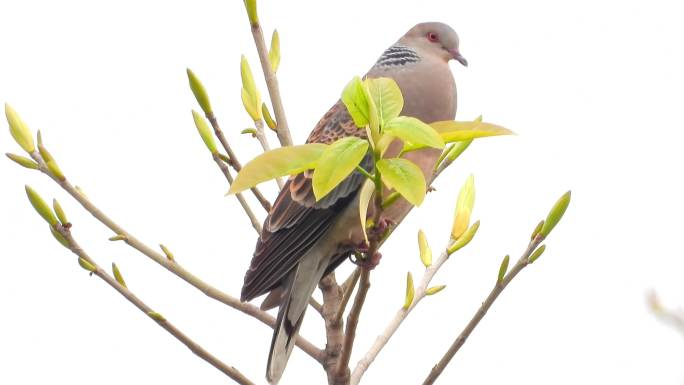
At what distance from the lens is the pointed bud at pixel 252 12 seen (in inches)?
104

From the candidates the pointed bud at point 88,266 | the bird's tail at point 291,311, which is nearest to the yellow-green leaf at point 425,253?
the bird's tail at point 291,311

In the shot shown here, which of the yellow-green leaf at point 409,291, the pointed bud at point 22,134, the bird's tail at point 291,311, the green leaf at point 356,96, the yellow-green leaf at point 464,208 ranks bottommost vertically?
the bird's tail at point 291,311

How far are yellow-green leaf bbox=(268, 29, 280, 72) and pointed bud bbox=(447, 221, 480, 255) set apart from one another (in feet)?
2.59

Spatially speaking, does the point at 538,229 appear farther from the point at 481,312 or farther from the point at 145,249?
the point at 145,249

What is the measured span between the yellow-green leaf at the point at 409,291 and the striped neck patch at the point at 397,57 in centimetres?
181

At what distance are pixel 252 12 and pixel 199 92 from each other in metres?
0.26

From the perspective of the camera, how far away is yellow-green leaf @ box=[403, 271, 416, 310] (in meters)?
2.51

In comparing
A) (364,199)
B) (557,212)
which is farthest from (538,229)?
(364,199)

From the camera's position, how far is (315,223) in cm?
361

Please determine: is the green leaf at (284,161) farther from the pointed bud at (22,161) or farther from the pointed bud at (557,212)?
the pointed bud at (22,161)

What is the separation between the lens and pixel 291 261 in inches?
137

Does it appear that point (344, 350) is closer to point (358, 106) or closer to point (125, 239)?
point (125, 239)

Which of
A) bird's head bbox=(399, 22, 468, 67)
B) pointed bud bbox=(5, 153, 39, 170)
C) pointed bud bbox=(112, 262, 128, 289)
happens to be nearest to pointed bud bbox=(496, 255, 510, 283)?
pointed bud bbox=(112, 262, 128, 289)

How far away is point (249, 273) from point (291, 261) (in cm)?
17
